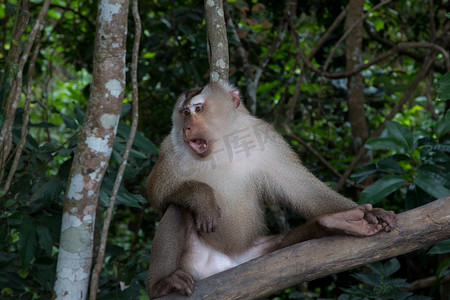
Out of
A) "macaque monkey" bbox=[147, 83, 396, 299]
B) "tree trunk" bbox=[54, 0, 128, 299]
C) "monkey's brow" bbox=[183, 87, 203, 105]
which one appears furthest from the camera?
"monkey's brow" bbox=[183, 87, 203, 105]

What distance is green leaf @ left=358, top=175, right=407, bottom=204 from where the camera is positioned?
11.0ft

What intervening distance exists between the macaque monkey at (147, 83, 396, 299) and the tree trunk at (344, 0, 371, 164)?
222 centimetres

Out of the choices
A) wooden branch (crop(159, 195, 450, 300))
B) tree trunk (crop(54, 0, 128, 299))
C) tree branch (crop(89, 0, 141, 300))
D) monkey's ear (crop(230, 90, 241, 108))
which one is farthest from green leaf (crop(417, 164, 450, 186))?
tree trunk (crop(54, 0, 128, 299))

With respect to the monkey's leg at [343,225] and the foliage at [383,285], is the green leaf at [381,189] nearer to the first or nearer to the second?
the foliage at [383,285]

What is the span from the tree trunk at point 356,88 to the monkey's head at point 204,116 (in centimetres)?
240

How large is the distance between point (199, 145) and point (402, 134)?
1.60 metres

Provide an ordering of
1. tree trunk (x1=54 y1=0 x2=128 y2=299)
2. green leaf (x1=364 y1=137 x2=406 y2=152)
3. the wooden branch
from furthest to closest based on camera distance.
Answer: green leaf (x1=364 y1=137 x2=406 y2=152)
tree trunk (x1=54 y1=0 x2=128 y2=299)
the wooden branch

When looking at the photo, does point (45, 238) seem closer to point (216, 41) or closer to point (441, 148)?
point (216, 41)

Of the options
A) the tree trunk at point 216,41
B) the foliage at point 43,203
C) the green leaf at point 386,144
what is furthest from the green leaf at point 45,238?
the green leaf at point 386,144

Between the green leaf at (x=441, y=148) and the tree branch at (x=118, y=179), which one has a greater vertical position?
the tree branch at (x=118, y=179)

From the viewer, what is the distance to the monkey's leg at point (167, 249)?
290 centimetres

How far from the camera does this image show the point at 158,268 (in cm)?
298

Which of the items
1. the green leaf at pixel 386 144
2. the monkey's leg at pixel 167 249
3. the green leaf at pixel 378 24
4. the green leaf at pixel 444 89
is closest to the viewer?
the green leaf at pixel 444 89

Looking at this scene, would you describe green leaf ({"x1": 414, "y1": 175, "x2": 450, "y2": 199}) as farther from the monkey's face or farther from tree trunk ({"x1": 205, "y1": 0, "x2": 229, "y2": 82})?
tree trunk ({"x1": 205, "y1": 0, "x2": 229, "y2": 82})
